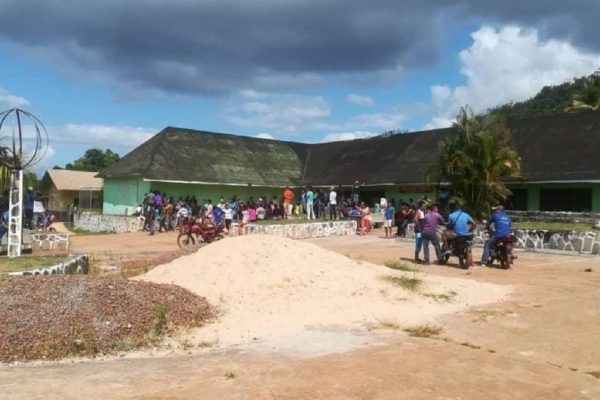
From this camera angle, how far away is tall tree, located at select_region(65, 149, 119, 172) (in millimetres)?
74125

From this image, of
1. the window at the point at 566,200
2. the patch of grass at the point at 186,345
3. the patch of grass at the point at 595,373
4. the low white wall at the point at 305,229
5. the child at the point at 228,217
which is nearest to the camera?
the patch of grass at the point at 595,373

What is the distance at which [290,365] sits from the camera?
6.93m

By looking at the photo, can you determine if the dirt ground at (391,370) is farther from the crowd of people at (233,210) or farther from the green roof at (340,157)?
the green roof at (340,157)

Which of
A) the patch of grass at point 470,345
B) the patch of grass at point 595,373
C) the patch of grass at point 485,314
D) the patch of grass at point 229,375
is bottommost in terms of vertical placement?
the patch of grass at point 229,375

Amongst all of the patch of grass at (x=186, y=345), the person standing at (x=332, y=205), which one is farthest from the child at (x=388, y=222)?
the patch of grass at (x=186, y=345)

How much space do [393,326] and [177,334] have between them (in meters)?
3.01

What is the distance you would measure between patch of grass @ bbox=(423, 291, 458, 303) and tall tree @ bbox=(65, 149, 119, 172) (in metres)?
66.6

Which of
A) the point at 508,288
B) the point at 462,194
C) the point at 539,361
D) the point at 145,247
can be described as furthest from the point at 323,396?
the point at 462,194

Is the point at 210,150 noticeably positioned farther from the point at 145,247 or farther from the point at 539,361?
the point at 539,361

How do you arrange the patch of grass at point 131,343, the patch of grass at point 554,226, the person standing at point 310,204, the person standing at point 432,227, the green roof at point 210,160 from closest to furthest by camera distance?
the patch of grass at point 131,343 → the person standing at point 432,227 → the patch of grass at point 554,226 → the person standing at point 310,204 → the green roof at point 210,160

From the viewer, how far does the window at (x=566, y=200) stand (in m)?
26.6

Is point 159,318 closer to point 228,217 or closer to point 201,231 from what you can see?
point 201,231

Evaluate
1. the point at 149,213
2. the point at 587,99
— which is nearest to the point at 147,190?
the point at 149,213

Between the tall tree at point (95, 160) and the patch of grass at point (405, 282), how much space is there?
65.7m
